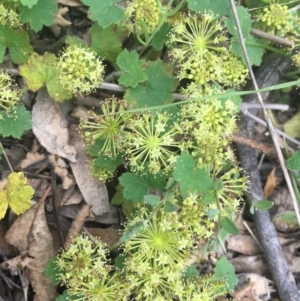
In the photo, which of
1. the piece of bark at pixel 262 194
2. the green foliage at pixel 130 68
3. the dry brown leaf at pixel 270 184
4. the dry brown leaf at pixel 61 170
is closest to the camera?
the green foliage at pixel 130 68

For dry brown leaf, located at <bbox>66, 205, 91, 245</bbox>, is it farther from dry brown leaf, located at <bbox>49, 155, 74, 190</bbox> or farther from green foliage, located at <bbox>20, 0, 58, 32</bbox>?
green foliage, located at <bbox>20, 0, 58, 32</bbox>

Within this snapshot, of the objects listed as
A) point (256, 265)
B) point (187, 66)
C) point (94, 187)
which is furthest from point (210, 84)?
point (256, 265)

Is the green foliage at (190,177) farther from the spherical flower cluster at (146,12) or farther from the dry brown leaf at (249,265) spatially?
the dry brown leaf at (249,265)

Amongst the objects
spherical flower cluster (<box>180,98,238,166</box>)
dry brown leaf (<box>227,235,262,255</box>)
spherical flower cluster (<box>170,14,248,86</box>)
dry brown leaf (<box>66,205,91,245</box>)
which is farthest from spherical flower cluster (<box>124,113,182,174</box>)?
dry brown leaf (<box>227,235,262,255</box>)

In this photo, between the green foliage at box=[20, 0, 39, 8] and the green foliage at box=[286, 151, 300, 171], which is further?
the green foliage at box=[286, 151, 300, 171]

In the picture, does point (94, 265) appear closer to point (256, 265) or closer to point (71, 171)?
point (71, 171)

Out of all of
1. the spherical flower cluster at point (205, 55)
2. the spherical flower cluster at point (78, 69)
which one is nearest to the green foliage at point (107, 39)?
the spherical flower cluster at point (78, 69)

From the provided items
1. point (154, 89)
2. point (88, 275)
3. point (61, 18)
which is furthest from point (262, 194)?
point (61, 18)
